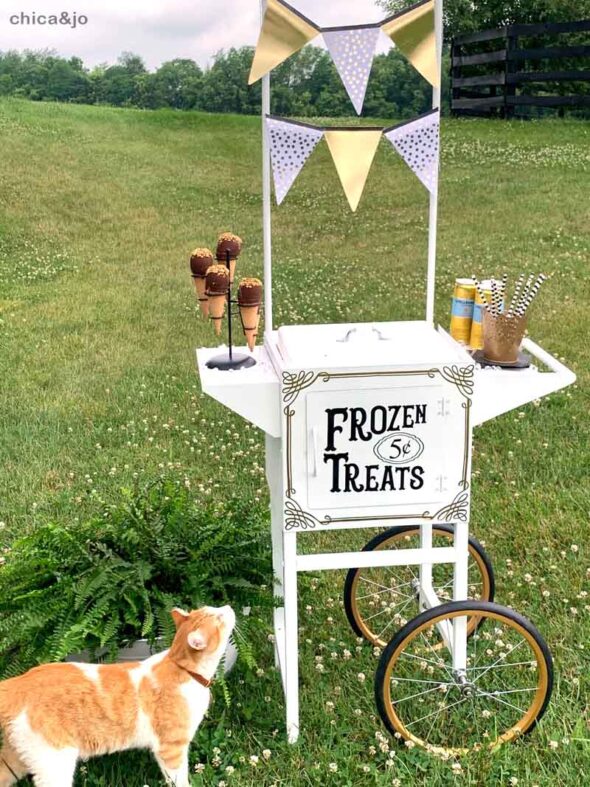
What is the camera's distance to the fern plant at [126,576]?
338cm

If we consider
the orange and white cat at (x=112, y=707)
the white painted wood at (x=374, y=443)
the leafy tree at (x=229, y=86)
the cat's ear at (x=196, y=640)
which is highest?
the leafy tree at (x=229, y=86)

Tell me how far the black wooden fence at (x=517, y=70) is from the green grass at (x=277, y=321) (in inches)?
50.1

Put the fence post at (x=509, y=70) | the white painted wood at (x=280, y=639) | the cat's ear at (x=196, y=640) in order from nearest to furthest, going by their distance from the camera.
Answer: the cat's ear at (x=196, y=640) → the white painted wood at (x=280, y=639) → the fence post at (x=509, y=70)

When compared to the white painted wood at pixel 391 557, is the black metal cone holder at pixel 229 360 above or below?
above

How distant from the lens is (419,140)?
3162 millimetres

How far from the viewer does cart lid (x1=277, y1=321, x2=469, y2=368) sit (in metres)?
3.06

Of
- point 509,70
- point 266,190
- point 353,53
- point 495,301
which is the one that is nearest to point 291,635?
point 495,301

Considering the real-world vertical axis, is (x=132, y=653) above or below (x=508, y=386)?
below

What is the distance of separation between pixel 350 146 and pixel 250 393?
3.18ft

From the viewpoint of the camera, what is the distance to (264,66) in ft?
9.89

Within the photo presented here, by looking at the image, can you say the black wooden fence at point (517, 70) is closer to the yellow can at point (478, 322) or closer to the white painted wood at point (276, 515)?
the yellow can at point (478, 322)

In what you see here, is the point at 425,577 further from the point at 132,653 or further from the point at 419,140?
the point at 419,140

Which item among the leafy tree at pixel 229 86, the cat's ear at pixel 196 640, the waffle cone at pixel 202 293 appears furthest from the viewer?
the leafy tree at pixel 229 86

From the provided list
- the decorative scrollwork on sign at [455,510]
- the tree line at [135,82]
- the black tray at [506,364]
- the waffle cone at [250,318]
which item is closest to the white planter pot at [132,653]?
the decorative scrollwork on sign at [455,510]
